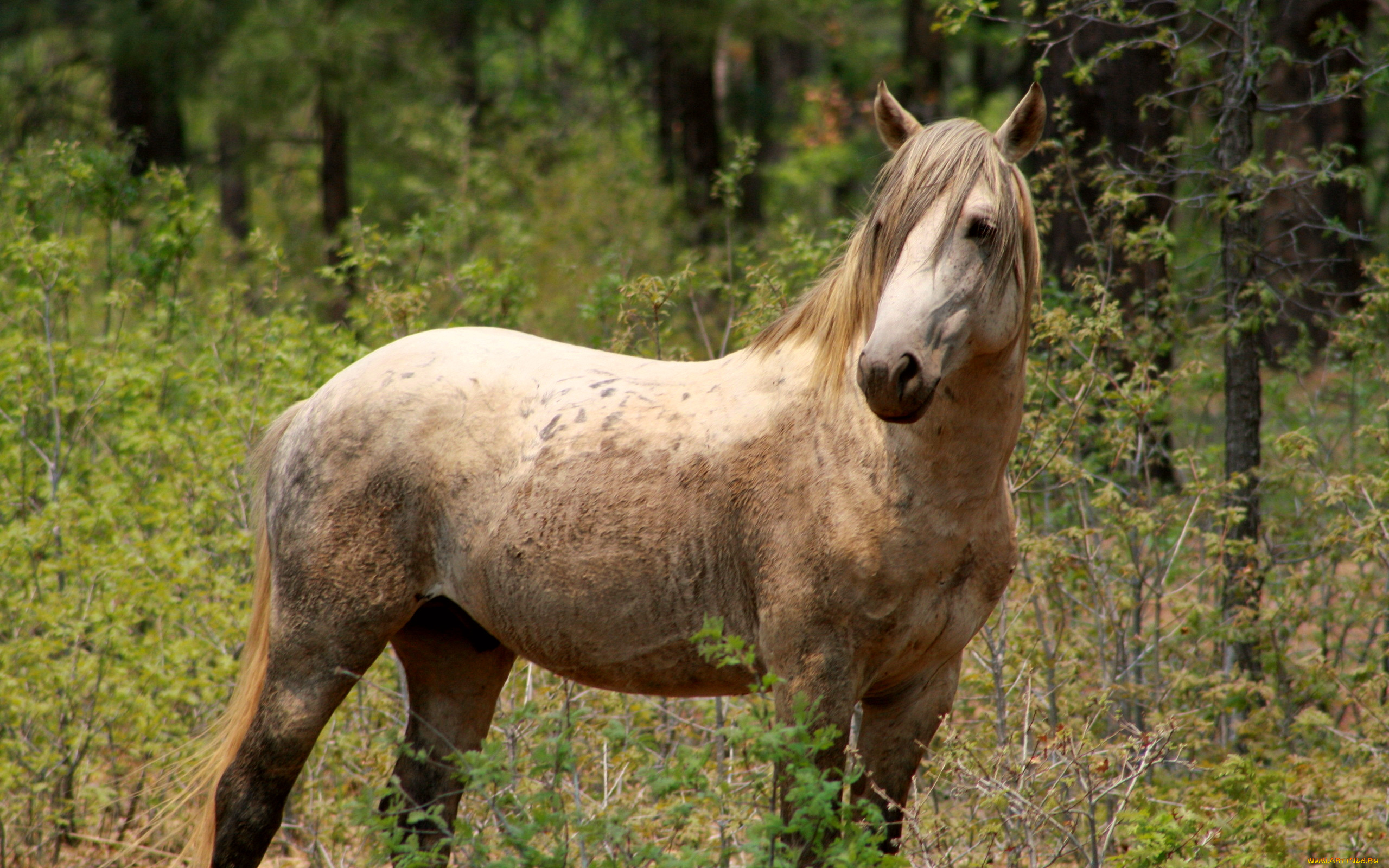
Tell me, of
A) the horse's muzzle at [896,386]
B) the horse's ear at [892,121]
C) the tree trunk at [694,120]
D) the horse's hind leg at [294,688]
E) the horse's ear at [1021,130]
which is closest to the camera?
the horse's muzzle at [896,386]

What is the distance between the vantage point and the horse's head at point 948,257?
2432 millimetres

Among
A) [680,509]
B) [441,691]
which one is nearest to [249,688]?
[441,691]

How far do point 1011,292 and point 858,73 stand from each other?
→ 16764 mm

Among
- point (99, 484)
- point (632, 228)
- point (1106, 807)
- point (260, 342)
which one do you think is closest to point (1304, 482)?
point (1106, 807)

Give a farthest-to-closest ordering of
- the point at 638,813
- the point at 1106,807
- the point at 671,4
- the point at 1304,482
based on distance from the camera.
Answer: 1. the point at 671,4
2. the point at 1304,482
3. the point at 1106,807
4. the point at 638,813

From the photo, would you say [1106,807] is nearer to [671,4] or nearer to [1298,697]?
[1298,697]

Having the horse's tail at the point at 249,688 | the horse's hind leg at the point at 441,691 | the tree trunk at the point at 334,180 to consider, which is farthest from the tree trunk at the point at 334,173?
the horse's hind leg at the point at 441,691

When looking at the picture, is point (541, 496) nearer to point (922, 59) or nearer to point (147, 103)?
point (147, 103)

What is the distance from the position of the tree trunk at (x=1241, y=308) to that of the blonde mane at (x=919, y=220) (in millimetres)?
2513

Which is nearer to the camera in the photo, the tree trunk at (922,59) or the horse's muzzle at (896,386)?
the horse's muzzle at (896,386)

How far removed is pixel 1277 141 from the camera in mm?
12516

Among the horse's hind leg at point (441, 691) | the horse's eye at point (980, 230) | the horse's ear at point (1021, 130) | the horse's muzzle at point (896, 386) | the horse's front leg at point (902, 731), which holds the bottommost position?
the horse's hind leg at point (441, 691)

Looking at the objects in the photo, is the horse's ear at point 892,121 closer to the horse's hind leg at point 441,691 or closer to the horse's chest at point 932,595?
the horse's chest at point 932,595

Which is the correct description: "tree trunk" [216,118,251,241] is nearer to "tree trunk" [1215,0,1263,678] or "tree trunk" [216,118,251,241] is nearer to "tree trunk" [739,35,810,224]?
"tree trunk" [739,35,810,224]
